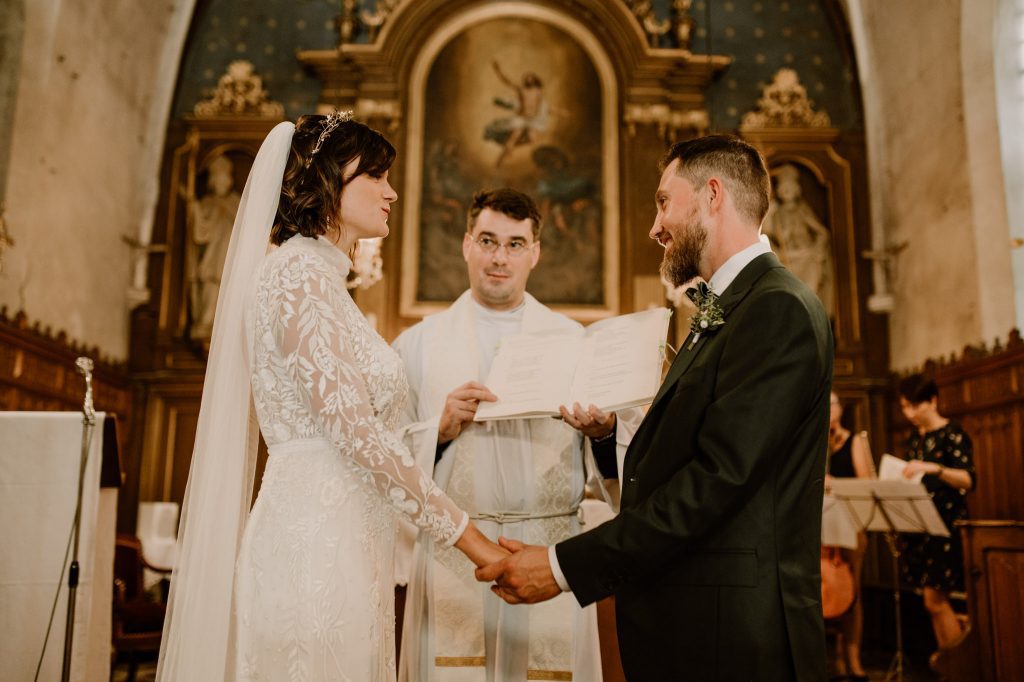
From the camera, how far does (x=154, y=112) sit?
1032 cm

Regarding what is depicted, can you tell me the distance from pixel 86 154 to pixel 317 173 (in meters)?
7.41

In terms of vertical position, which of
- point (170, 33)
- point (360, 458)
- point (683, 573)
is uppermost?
point (170, 33)

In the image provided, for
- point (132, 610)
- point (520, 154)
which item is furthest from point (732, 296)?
point (520, 154)

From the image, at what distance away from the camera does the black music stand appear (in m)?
5.70

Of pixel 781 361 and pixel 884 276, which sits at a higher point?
pixel 884 276

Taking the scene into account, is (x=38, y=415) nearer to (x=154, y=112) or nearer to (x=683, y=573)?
(x=683, y=573)

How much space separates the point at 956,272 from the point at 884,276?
4.90 feet

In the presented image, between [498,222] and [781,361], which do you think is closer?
[781,361]

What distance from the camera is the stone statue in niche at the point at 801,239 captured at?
32.4ft

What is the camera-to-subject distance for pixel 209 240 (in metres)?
10.0

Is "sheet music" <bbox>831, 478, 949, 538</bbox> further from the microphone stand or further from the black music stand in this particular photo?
the microphone stand

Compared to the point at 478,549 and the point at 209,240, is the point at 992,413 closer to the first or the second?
the point at 478,549

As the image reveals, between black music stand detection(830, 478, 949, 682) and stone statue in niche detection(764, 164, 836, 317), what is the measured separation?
13.3 ft

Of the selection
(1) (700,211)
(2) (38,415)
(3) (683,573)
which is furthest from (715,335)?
(2) (38,415)
